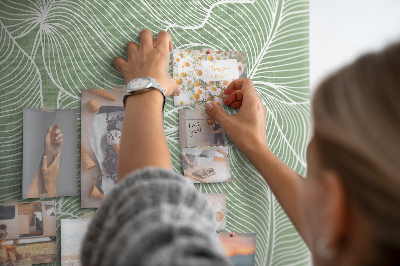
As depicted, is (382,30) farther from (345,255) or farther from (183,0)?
(345,255)

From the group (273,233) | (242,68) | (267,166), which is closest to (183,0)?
(242,68)

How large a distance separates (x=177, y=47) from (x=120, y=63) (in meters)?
0.16

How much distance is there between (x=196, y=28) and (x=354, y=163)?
25.1 inches

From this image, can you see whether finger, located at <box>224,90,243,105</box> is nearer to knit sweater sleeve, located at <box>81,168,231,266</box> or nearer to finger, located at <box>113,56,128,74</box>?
finger, located at <box>113,56,128,74</box>

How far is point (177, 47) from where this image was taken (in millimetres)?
842

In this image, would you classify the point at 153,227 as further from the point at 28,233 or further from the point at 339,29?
the point at 339,29

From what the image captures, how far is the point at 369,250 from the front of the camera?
0.30 metres

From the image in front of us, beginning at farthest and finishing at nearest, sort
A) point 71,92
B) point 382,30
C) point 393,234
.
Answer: point 382,30
point 71,92
point 393,234

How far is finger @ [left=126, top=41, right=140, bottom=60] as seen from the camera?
2.56 feet

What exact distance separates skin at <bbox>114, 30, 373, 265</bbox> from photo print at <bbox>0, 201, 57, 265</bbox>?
0.36 meters

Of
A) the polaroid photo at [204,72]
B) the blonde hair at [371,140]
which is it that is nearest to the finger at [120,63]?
the polaroid photo at [204,72]

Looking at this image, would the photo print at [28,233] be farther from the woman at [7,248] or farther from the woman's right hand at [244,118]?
the woman's right hand at [244,118]

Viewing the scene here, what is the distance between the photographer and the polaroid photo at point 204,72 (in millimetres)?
843

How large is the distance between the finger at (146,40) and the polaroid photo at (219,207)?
0.40 metres
